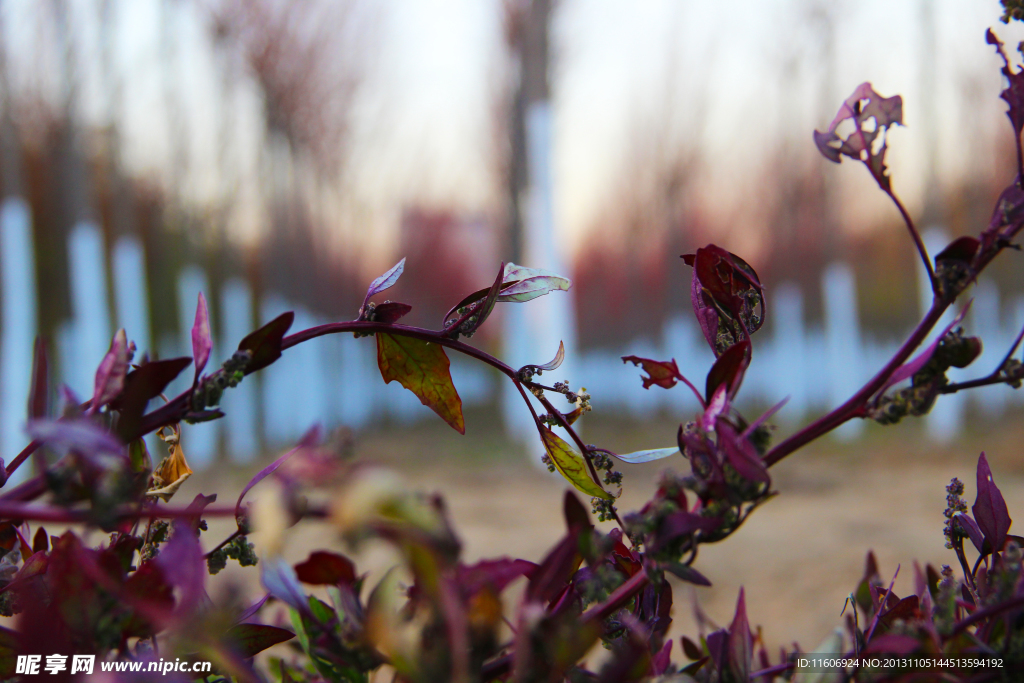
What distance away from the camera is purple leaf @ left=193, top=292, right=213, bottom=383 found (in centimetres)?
26

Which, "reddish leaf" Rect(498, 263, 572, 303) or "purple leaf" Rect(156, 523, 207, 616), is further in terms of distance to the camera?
"reddish leaf" Rect(498, 263, 572, 303)

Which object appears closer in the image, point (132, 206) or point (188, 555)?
point (188, 555)

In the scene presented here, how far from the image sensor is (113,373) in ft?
0.82

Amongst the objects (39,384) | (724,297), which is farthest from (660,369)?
(39,384)

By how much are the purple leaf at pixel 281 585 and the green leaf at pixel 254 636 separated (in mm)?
76

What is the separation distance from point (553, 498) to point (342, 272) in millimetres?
8128

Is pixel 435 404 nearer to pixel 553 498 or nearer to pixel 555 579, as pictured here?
pixel 555 579

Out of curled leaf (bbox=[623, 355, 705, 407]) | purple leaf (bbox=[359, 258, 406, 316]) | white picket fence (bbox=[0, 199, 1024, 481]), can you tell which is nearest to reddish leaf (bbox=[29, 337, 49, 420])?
purple leaf (bbox=[359, 258, 406, 316])

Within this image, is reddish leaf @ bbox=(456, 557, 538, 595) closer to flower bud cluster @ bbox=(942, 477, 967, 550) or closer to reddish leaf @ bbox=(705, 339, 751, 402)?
reddish leaf @ bbox=(705, 339, 751, 402)

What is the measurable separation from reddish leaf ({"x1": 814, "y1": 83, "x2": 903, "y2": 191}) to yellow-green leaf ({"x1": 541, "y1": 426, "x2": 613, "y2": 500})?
0.19 m

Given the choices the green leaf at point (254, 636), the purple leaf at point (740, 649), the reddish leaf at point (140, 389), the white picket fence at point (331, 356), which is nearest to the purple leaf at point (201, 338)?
the reddish leaf at point (140, 389)

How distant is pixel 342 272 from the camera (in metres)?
12.1

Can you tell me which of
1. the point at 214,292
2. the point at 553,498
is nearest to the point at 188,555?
the point at 553,498

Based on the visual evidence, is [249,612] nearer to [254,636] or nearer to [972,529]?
[254,636]
